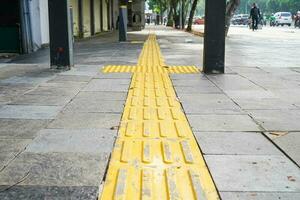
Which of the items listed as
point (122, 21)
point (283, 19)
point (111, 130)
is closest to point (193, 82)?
point (111, 130)

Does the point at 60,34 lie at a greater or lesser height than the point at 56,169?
greater

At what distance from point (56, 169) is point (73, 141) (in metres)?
0.84

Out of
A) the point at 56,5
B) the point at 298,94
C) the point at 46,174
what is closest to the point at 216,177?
the point at 46,174

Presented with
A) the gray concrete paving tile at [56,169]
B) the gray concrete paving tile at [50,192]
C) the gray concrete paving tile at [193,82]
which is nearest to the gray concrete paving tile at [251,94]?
the gray concrete paving tile at [193,82]

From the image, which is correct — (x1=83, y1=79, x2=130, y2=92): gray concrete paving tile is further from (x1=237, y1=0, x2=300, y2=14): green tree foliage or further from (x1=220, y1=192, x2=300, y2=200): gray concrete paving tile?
(x1=237, y1=0, x2=300, y2=14): green tree foliage

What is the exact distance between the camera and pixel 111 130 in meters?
5.17

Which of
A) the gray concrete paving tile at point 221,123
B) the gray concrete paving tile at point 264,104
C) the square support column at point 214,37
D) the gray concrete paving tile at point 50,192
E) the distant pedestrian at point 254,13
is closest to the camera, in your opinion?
the gray concrete paving tile at point 50,192

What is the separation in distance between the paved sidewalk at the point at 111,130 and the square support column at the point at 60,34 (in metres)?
1.07

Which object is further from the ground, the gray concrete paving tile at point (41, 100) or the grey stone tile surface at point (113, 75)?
the gray concrete paving tile at point (41, 100)

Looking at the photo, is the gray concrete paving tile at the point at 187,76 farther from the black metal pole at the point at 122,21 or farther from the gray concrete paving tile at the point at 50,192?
the black metal pole at the point at 122,21

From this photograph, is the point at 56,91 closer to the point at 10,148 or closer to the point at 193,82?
the point at 193,82

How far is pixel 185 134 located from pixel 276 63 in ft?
26.1

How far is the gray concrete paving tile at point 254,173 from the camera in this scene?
354 cm

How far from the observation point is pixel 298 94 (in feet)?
24.6
